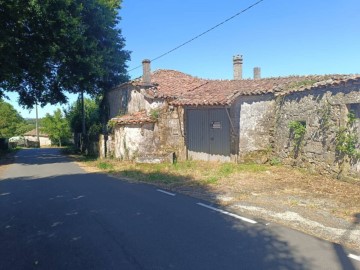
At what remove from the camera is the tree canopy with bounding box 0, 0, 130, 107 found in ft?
57.6

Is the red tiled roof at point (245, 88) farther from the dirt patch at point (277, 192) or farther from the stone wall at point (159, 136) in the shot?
the dirt patch at point (277, 192)

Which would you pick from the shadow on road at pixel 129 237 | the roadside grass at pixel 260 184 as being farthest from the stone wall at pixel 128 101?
the shadow on road at pixel 129 237

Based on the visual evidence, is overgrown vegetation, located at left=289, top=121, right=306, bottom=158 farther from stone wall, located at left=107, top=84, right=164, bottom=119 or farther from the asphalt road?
stone wall, located at left=107, top=84, right=164, bottom=119

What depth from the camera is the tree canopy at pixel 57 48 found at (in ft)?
57.6

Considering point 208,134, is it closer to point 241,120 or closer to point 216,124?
point 216,124

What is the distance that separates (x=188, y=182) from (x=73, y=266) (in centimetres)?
748

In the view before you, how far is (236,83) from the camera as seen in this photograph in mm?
18734

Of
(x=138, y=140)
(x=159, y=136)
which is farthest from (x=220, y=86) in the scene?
(x=138, y=140)

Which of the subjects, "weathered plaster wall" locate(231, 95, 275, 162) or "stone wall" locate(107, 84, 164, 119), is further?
"stone wall" locate(107, 84, 164, 119)

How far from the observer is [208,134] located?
1739cm

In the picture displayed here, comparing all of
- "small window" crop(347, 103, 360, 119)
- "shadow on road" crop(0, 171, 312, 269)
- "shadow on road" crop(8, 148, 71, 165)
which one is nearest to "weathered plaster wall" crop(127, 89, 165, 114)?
"shadow on road" crop(8, 148, 71, 165)

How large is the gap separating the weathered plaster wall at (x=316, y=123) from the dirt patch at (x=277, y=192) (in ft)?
1.91

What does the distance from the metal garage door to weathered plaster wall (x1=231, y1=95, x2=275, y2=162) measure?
0.59 metres

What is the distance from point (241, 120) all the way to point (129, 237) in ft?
36.7
